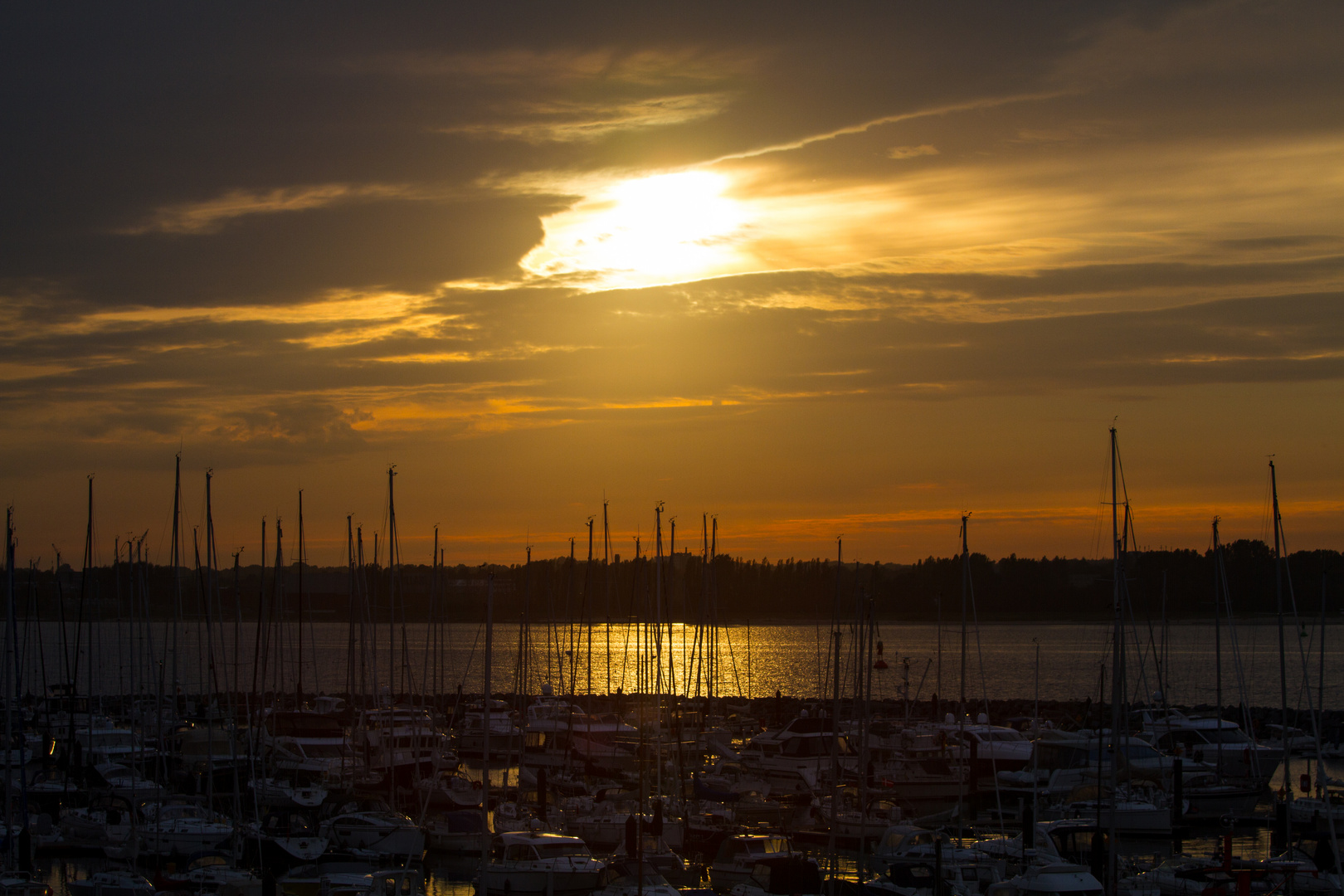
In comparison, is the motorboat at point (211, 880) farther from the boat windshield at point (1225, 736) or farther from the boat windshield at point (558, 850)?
the boat windshield at point (1225, 736)

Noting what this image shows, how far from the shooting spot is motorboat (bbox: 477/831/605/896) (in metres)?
30.0

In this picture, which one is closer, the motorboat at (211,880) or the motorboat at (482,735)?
the motorboat at (211,880)

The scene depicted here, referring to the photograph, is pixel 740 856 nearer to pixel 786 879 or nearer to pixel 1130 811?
pixel 786 879

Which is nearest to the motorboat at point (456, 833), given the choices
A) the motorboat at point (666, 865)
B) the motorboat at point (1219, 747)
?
the motorboat at point (666, 865)

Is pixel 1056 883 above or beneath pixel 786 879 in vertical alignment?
above

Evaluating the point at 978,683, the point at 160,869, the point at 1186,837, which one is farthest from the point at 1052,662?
the point at 160,869

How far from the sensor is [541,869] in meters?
29.9

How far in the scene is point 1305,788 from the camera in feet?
150

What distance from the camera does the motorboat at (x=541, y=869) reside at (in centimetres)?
2995

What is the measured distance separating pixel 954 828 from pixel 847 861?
14.4ft

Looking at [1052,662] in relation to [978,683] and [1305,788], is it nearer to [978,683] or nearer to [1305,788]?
[978,683]

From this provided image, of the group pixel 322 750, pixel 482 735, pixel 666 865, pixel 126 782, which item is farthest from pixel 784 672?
pixel 666 865

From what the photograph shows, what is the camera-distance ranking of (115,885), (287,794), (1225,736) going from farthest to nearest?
(1225,736), (287,794), (115,885)

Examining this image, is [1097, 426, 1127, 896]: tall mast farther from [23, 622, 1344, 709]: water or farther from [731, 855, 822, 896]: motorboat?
[23, 622, 1344, 709]: water
